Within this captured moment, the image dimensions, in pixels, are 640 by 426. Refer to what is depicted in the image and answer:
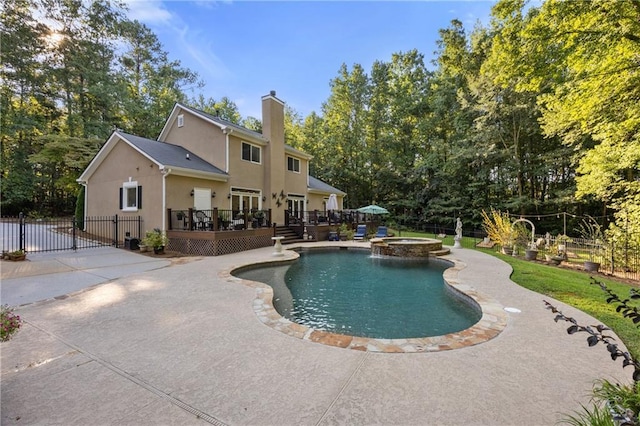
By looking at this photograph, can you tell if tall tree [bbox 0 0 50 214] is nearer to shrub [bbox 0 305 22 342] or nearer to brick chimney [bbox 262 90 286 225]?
brick chimney [bbox 262 90 286 225]

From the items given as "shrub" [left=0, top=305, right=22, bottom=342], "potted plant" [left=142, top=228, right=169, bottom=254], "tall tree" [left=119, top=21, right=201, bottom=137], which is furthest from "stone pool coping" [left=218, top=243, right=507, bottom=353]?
"tall tree" [left=119, top=21, right=201, bottom=137]

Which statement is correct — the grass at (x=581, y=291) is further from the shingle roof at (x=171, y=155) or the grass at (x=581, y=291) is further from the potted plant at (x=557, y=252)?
the shingle roof at (x=171, y=155)

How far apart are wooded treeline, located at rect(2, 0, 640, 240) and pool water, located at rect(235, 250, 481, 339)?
761 cm

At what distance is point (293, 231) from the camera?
1742cm

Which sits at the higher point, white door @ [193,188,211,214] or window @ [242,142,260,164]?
window @ [242,142,260,164]

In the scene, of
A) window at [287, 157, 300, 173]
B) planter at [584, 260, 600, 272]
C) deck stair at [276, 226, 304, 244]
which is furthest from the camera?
window at [287, 157, 300, 173]

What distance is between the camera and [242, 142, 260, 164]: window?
1603 centimetres

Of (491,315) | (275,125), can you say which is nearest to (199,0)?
(275,125)

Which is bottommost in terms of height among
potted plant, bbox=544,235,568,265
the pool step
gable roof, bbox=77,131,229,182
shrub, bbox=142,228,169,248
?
the pool step

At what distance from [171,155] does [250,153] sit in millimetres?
4226

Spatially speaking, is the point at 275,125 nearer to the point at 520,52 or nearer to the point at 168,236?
the point at 168,236

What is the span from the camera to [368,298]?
270 inches

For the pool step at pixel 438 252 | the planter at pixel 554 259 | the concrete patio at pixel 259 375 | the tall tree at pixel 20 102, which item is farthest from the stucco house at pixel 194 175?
the planter at pixel 554 259

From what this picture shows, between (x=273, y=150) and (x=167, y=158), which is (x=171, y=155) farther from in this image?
(x=273, y=150)
